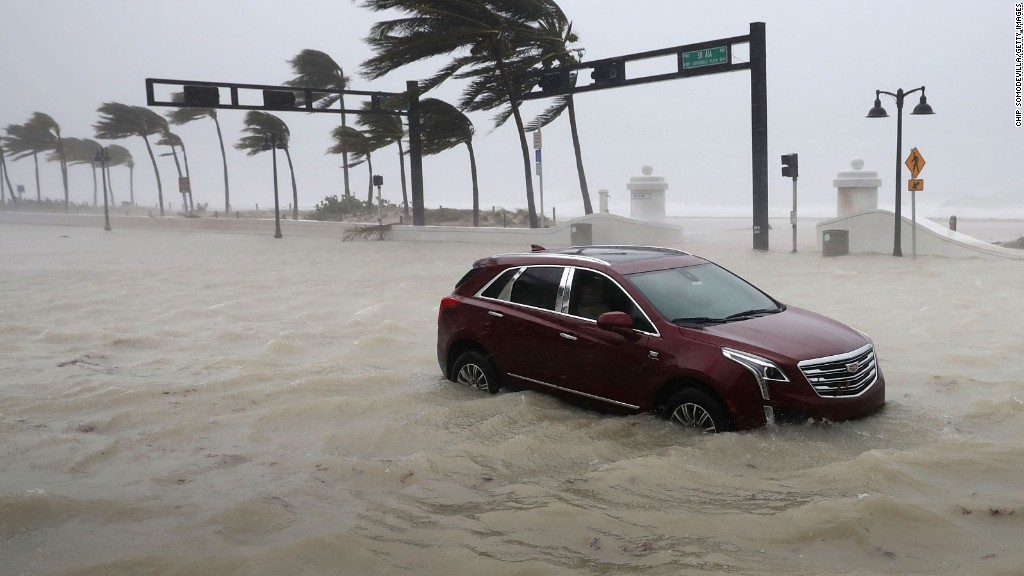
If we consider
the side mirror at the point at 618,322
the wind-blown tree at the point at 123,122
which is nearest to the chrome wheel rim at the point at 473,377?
the side mirror at the point at 618,322

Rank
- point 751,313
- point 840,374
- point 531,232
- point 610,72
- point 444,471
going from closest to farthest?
1. point 444,471
2. point 840,374
3. point 751,313
4. point 610,72
5. point 531,232

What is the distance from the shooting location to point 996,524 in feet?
18.2

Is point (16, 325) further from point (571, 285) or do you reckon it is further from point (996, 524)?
point (996, 524)

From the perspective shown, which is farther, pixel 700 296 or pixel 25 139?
pixel 25 139

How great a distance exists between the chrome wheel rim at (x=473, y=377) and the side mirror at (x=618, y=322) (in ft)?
5.56

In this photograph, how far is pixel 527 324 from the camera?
848 cm

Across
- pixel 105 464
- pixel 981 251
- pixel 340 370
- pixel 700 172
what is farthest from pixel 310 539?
pixel 700 172

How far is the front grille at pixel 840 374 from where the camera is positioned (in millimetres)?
7020

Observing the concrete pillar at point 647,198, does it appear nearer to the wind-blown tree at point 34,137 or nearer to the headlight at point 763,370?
the headlight at point 763,370

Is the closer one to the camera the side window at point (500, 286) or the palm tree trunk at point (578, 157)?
the side window at point (500, 286)

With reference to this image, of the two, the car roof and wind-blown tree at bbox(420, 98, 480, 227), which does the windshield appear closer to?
the car roof

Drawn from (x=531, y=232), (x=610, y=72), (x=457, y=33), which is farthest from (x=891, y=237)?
(x=457, y=33)

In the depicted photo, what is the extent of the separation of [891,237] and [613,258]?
17246 mm

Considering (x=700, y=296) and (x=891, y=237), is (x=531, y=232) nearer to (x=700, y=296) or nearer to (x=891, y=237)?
(x=891, y=237)
